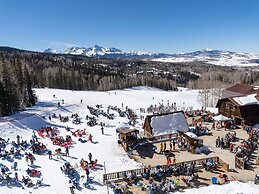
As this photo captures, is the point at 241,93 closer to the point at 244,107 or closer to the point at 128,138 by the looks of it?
the point at 244,107

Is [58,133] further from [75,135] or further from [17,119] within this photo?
[17,119]

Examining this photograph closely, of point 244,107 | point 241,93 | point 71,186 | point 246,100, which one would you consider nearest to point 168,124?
point 244,107

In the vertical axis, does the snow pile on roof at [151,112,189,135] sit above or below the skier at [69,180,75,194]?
above

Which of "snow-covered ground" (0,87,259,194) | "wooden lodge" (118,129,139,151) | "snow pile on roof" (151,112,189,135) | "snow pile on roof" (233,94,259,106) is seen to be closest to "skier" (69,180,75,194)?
"snow-covered ground" (0,87,259,194)

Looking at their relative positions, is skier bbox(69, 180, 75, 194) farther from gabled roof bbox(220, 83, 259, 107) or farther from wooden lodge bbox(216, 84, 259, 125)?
gabled roof bbox(220, 83, 259, 107)

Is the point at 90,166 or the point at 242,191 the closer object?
the point at 242,191

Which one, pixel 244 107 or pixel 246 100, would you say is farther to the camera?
pixel 246 100

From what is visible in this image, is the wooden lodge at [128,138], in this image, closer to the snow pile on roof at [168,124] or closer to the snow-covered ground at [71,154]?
the snow-covered ground at [71,154]

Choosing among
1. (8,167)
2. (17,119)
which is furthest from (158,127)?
(17,119)
